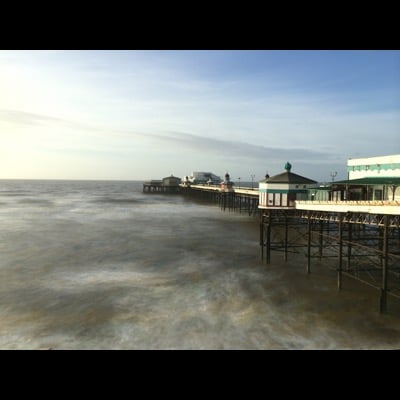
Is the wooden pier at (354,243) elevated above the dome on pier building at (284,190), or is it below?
below

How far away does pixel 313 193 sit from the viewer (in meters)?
29.7

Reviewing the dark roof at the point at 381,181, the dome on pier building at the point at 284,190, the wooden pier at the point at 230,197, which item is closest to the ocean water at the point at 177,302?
the dome on pier building at the point at 284,190

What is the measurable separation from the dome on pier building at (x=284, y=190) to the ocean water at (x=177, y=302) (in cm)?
498

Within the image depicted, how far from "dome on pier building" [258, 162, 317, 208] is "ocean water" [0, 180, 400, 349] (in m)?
4.98

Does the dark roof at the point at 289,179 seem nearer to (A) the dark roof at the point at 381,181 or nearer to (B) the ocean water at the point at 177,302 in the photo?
(A) the dark roof at the point at 381,181

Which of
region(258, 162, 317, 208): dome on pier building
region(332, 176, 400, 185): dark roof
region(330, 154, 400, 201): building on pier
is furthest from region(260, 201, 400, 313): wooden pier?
region(332, 176, 400, 185): dark roof

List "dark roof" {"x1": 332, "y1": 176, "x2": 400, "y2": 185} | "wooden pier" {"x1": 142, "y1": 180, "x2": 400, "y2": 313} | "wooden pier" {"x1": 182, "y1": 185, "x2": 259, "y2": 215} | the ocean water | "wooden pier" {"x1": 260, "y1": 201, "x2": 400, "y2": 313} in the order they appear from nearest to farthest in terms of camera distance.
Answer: the ocean water
"wooden pier" {"x1": 260, "y1": 201, "x2": 400, "y2": 313}
"wooden pier" {"x1": 142, "y1": 180, "x2": 400, "y2": 313}
"dark roof" {"x1": 332, "y1": 176, "x2": 400, "y2": 185}
"wooden pier" {"x1": 182, "y1": 185, "x2": 259, "y2": 215}

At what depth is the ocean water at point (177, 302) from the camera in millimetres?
14141

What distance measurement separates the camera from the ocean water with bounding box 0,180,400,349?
14.1 metres

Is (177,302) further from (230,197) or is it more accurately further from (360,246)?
(230,197)

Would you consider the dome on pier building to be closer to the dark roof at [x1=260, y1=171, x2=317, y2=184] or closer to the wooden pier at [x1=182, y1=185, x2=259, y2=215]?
the dark roof at [x1=260, y1=171, x2=317, y2=184]
